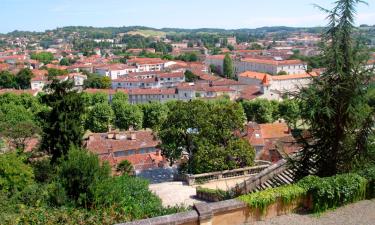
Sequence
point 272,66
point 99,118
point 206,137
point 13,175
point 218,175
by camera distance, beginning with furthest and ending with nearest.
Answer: point 272,66 < point 99,118 < point 206,137 < point 218,175 < point 13,175

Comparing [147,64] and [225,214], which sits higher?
[225,214]

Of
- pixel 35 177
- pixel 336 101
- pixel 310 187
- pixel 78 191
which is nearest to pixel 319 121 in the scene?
pixel 336 101

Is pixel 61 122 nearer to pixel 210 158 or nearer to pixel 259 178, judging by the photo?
pixel 210 158

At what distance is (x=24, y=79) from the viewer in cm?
9144

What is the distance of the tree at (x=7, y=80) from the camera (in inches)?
3506

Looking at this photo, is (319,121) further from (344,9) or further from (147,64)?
(147,64)

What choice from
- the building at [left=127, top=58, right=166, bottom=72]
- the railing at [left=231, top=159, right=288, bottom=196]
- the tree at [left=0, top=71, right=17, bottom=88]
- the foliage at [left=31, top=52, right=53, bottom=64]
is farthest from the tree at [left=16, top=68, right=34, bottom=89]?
the railing at [left=231, top=159, right=288, bottom=196]

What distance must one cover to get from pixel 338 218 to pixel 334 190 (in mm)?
570

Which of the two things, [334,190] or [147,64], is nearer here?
[334,190]

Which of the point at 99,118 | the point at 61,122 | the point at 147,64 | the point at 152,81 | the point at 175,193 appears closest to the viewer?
the point at 175,193

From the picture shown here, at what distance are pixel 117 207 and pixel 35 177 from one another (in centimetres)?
1105

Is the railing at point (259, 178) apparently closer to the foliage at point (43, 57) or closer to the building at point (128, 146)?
the building at point (128, 146)

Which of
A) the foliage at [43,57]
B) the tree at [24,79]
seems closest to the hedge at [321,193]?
the tree at [24,79]

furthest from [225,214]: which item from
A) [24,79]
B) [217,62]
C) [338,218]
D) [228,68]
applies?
[217,62]
